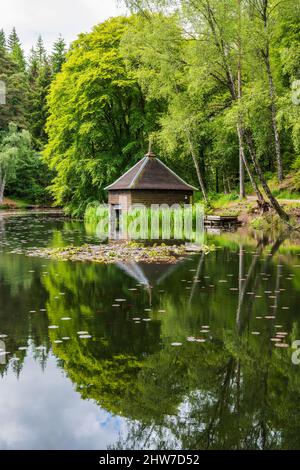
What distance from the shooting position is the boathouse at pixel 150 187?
32.0 metres

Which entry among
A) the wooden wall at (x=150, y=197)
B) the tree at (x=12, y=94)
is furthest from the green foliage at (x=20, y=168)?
the wooden wall at (x=150, y=197)

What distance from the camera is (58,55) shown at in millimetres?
81062

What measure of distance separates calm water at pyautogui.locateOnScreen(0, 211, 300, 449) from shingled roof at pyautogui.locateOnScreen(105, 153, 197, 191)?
20.2 meters

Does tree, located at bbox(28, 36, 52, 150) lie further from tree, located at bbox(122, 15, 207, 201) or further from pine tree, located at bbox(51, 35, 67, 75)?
tree, located at bbox(122, 15, 207, 201)

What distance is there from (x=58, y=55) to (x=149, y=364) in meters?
80.8

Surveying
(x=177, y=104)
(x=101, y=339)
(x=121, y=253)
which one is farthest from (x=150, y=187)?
(x=101, y=339)

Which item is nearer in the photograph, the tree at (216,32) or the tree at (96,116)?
the tree at (216,32)

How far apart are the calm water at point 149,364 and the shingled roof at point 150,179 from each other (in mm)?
20158

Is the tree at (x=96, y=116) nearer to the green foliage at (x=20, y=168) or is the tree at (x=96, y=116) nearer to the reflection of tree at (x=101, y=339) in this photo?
the green foliage at (x=20, y=168)

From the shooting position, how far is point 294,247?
19.2m

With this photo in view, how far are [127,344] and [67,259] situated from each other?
9.59m

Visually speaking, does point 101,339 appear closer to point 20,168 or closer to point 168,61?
point 168,61

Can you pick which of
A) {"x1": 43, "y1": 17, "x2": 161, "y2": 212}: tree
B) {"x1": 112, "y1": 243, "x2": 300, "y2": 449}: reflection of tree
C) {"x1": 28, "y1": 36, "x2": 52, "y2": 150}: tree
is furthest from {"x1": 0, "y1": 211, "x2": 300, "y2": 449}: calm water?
{"x1": 28, "y1": 36, "x2": 52, "y2": 150}: tree

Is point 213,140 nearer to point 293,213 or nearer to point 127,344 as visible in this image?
point 293,213
